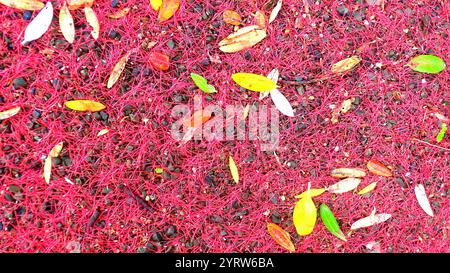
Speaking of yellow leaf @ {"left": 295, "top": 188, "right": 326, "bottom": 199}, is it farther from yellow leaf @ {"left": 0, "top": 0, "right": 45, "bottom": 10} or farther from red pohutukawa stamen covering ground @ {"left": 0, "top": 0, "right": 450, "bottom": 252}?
yellow leaf @ {"left": 0, "top": 0, "right": 45, "bottom": 10}

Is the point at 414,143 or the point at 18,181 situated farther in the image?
the point at 414,143

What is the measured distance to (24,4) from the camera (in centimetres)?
126

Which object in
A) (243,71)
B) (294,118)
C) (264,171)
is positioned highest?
(243,71)

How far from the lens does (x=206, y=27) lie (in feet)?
4.29

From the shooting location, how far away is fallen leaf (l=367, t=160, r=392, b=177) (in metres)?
1.34

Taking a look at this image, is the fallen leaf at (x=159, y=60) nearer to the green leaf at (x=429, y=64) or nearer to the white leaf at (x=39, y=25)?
the white leaf at (x=39, y=25)

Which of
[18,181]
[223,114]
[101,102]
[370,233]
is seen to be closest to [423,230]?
[370,233]

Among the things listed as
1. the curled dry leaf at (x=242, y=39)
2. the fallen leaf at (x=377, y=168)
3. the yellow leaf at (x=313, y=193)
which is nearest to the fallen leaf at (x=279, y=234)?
the yellow leaf at (x=313, y=193)

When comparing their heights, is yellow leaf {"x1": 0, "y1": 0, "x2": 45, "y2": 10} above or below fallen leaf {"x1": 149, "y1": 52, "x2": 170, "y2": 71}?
above

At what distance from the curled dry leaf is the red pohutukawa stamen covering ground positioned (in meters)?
0.01

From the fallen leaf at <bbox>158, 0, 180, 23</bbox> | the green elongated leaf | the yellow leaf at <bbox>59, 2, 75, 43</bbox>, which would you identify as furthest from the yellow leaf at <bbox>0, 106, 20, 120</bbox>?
the green elongated leaf

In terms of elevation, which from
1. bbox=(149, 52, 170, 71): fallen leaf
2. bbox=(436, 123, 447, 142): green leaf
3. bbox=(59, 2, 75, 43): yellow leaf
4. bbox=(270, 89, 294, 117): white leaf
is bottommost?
bbox=(436, 123, 447, 142): green leaf
